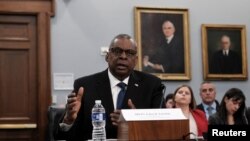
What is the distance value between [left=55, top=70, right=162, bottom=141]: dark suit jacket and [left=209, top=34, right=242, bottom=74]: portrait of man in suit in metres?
3.86

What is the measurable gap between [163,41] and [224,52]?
100 cm

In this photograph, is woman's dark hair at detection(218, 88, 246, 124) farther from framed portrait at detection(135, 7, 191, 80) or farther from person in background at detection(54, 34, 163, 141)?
person in background at detection(54, 34, 163, 141)

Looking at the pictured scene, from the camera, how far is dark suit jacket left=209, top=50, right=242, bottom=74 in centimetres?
668

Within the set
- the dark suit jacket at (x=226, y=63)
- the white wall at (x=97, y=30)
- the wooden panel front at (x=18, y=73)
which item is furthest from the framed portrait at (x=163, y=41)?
the wooden panel front at (x=18, y=73)

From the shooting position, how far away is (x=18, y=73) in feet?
19.9

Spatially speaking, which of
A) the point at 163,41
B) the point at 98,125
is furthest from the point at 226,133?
the point at 163,41

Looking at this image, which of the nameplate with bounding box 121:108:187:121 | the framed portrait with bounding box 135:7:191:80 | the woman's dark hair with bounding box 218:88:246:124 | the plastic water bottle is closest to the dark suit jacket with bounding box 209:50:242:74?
the framed portrait with bounding box 135:7:191:80

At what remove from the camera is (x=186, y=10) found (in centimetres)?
661

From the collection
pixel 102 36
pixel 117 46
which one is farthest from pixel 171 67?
pixel 117 46

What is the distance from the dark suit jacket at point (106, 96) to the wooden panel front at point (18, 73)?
130 inches

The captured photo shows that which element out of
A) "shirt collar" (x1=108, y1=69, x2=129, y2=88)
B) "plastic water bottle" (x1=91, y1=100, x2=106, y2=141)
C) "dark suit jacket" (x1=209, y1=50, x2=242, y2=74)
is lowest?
"plastic water bottle" (x1=91, y1=100, x2=106, y2=141)

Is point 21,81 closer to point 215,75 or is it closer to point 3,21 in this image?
point 3,21

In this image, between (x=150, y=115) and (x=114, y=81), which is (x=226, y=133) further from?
(x=114, y=81)

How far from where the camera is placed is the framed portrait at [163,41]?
6.42 meters
